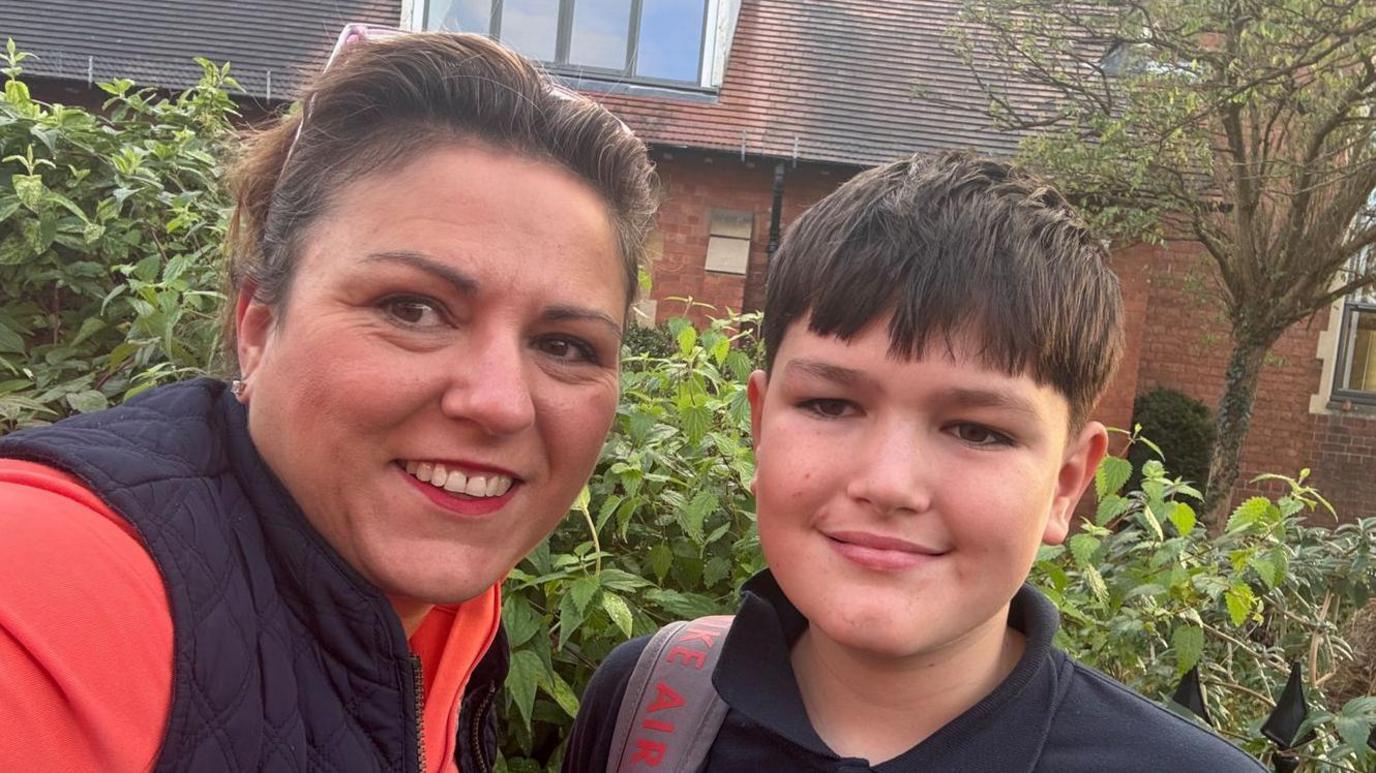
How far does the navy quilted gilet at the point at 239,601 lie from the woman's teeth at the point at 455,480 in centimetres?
15

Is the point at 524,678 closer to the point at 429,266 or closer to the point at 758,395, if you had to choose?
the point at 758,395

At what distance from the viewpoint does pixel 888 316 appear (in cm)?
147

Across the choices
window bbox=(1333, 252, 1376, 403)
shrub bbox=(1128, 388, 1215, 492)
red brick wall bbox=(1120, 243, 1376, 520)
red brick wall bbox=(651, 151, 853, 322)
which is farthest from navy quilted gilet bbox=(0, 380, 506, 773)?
window bbox=(1333, 252, 1376, 403)

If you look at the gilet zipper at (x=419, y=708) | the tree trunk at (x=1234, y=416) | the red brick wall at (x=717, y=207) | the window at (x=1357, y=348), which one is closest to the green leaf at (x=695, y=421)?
the gilet zipper at (x=419, y=708)

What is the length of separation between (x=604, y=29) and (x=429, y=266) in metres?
13.0

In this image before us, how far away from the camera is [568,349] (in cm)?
158

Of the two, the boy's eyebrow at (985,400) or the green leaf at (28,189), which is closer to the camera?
the boy's eyebrow at (985,400)

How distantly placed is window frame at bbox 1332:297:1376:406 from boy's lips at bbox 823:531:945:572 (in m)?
14.6

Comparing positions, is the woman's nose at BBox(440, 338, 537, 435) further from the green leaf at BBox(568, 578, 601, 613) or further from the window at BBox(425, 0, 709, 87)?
the window at BBox(425, 0, 709, 87)

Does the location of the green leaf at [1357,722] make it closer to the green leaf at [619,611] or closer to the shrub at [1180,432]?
the green leaf at [619,611]

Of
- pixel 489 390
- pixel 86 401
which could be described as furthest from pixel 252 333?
pixel 86 401

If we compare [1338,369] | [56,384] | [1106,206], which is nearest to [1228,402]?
[1106,206]

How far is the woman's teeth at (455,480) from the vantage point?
145cm

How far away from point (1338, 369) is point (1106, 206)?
5640mm
